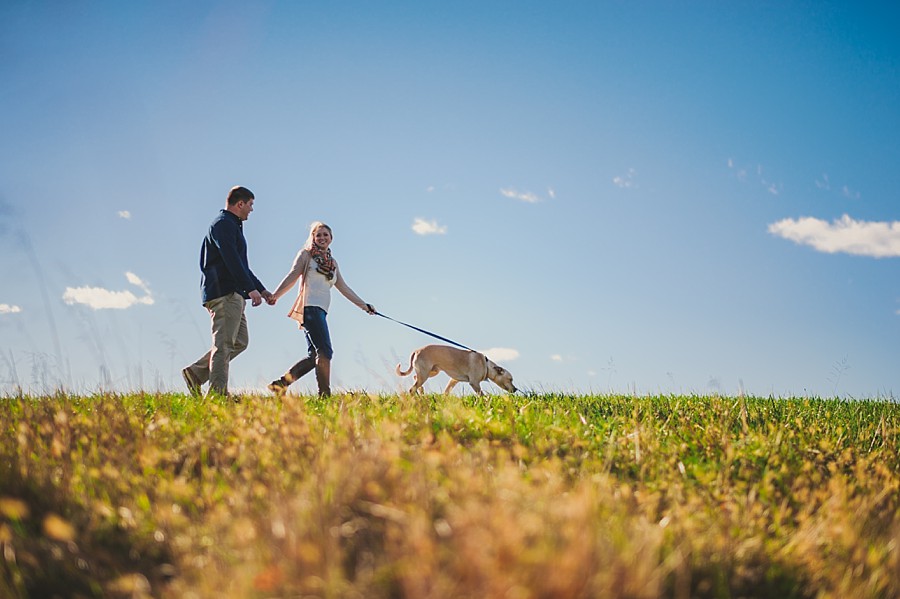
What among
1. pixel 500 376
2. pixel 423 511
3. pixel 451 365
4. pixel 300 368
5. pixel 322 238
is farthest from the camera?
pixel 500 376

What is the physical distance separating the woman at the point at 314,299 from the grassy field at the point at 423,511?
293 cm

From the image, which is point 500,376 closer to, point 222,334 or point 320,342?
point 320,342

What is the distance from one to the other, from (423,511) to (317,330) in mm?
7205

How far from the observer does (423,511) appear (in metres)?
3.03

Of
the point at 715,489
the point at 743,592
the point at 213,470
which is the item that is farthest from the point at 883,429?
the point at 213,470

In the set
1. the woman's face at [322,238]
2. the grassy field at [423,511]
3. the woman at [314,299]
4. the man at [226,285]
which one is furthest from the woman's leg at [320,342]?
the grassy field at [423,511]

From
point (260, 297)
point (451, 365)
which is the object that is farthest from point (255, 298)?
point (451, 365)

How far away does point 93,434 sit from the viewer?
5625 mm

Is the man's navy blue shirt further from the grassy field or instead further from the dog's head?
the dog's head

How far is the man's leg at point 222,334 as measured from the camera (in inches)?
361

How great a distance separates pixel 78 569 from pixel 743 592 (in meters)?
3.37

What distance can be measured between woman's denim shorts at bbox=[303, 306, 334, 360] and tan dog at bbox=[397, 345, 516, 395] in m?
3.81

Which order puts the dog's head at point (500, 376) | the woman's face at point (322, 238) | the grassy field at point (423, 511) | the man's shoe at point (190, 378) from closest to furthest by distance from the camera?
1. the grassy field at point (423, 511)
2. the man's shoe at point (190, 378)
3. the woman's face at point (322, 238)
4. the dog's head at point (500, 376)

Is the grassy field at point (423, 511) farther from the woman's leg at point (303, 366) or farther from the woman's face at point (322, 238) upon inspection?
the woman's face at point (322, 238)
